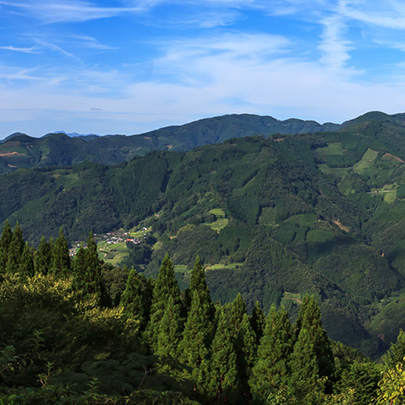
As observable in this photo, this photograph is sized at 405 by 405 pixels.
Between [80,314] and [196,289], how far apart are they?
1792 cm

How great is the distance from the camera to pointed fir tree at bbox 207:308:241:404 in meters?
46.1

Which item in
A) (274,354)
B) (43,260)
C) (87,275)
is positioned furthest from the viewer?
(43,260)

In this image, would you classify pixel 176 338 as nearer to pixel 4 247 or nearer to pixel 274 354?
pixel 274 354

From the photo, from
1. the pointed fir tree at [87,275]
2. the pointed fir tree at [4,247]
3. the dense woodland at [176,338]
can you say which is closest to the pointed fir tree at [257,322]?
the dense woodland at [176,338]

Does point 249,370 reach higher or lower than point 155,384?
lower

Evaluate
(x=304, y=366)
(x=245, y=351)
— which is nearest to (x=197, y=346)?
(x=245, y=351)

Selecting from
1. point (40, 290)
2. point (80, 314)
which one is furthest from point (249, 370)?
point (40, 290)

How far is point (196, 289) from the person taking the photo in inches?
2271

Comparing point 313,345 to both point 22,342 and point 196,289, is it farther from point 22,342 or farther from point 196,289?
point 22,342

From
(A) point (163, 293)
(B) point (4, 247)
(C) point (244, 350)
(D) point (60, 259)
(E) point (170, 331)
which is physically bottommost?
(C) point (244, 350)

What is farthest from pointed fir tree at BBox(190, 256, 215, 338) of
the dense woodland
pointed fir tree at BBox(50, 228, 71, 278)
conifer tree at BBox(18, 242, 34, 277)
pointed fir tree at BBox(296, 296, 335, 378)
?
conifer tree at BBox(18, 242, 34, 277)

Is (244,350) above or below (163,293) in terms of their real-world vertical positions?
below

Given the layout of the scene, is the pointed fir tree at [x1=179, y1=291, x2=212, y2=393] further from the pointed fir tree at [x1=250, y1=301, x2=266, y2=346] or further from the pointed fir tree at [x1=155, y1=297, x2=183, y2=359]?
the pointed fir tree at [x1=250, y1=301, x2=266, y2=346]

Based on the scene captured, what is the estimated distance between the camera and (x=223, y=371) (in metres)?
46.4
